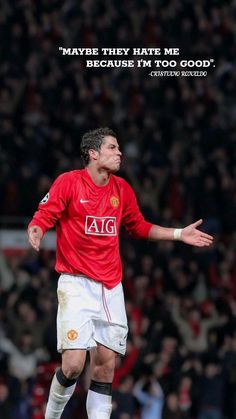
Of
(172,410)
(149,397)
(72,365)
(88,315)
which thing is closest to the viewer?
(72,365)

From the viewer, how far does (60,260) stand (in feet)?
35.2

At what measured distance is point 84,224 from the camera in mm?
10633

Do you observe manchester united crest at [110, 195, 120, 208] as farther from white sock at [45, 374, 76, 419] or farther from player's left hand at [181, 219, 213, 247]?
white sock at [45, 374, 76, 419]

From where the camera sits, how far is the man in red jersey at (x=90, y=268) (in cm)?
1051

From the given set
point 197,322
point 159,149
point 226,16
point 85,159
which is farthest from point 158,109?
point 85,159

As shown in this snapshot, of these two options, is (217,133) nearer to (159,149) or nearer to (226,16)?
(159,149)

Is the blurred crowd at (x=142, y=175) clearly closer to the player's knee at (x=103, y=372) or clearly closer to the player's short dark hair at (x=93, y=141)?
the player's knee at (x=103, y=372)

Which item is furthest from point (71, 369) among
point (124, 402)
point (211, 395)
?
point (211, 395)

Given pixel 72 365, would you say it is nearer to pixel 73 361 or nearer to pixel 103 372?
pixel 73 361

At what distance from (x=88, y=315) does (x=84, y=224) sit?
2.49 feet

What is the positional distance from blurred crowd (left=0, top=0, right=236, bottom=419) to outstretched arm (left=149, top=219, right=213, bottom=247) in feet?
15.9

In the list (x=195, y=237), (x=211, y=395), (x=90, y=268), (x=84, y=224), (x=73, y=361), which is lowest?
(x=211, y=395)

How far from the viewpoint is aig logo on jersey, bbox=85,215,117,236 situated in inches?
419

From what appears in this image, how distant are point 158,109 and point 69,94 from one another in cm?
166
